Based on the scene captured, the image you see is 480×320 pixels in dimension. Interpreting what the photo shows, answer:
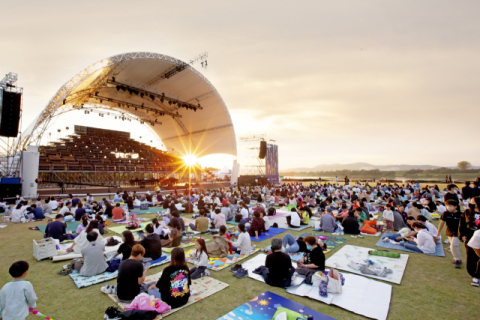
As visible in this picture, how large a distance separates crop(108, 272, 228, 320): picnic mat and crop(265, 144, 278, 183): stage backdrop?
3159cm

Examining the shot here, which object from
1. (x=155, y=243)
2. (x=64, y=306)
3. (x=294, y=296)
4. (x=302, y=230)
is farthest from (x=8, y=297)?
(x=302, y=230)

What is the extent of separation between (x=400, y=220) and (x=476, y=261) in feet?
16.2

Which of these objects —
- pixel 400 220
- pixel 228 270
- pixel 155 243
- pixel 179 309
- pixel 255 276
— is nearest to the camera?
pixel 179 309

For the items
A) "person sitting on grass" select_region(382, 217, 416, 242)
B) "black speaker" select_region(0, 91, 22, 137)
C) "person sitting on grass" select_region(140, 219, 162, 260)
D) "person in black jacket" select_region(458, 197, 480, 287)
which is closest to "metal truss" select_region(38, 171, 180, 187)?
"black speaker" select_region(0, 91, 22, 137)

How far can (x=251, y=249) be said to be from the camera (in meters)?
6.82

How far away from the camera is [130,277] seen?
3.87 metres

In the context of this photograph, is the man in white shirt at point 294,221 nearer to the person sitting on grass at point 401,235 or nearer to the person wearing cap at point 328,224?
A: the person wearing cap at point 328,224

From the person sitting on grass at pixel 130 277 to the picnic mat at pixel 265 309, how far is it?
5.01 feet

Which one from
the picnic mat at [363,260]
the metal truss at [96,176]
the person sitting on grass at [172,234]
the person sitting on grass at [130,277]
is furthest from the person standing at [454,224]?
the metal truss at [96,176]

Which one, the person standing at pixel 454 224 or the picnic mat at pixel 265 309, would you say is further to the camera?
Result: the person standing at pixel 454 224

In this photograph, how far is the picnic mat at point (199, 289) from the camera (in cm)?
397

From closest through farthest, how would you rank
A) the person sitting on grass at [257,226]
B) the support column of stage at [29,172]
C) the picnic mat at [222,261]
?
1. the picnic mat at [222,261]
2. the person sitting on grass at [257,226]
3. the support column of stage at [29,172]

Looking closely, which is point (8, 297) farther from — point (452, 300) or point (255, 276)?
point (452, 300)

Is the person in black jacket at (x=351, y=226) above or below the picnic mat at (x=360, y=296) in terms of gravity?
above
